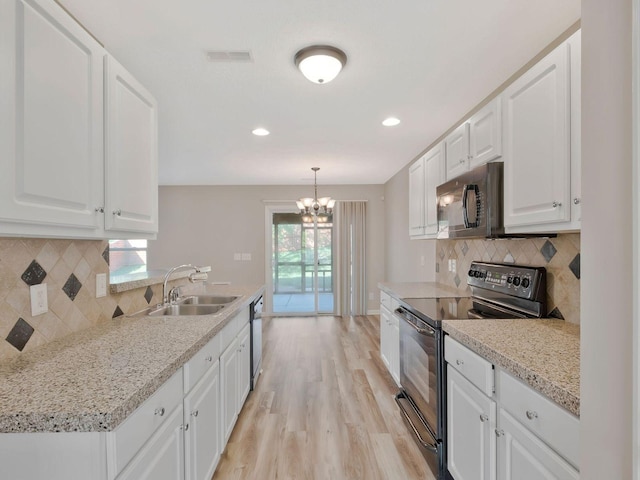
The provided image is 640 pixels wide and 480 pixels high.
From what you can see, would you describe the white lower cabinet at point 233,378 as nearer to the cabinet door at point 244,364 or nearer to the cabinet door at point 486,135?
the cabinet door at point 244,364

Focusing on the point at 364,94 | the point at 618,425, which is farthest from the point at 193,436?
the point at 364,94

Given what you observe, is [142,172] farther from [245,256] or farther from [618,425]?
[245,256]

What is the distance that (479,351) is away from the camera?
132cm

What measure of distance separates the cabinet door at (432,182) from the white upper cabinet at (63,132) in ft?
7.07

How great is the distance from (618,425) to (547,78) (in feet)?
4.65

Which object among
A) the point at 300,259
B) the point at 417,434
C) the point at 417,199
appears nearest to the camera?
the point at 417,434

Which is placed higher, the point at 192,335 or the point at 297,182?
the point at 297,182

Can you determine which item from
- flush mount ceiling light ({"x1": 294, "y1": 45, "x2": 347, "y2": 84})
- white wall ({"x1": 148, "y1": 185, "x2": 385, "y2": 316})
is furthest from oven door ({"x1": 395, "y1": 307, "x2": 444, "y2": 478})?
white wall ({"x1": 148, "y1": 185, "x2": 385, "y2": 316})

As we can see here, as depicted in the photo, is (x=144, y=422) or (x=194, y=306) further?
(x=194, y=306)

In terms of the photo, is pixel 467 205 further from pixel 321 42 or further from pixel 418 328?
pixel 321 42

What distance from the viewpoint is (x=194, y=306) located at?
7.72 feet

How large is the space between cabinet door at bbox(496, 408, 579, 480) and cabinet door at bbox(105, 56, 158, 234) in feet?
5.74

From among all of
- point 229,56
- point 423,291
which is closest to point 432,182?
point 423,291

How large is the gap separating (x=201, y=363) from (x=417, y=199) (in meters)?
2.47
